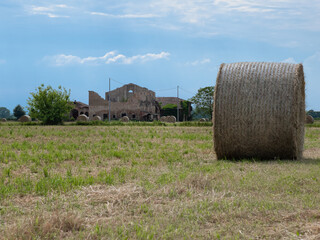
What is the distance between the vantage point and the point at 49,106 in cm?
3600

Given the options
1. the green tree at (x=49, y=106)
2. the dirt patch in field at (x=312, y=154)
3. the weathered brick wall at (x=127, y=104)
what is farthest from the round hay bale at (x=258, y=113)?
the weathered brick wall at (x=127, y=104)

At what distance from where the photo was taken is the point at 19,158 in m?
8.44

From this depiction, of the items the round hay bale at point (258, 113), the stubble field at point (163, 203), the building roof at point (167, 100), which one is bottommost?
the stubble field at point (163, 203)

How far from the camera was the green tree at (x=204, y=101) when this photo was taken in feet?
201

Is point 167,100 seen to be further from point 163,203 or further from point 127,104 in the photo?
point 163,203

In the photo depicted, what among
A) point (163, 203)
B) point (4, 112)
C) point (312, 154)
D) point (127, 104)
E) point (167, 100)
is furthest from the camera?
point (4, 112)

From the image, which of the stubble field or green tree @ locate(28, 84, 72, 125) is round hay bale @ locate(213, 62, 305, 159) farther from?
green tree @ locate(28, 84, 72, 125)

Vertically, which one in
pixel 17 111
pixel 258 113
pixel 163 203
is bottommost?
pixel 163 203

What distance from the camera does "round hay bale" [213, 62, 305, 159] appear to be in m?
8.19

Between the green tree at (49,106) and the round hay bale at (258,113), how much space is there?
2896 centimetres

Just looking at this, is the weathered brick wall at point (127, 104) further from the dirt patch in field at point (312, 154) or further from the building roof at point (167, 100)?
the dirt patch in field at point (312, 154)

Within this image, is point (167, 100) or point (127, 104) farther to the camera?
point (167, 100)

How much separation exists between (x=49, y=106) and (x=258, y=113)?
100ft

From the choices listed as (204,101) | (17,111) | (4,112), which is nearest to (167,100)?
(204,101)
